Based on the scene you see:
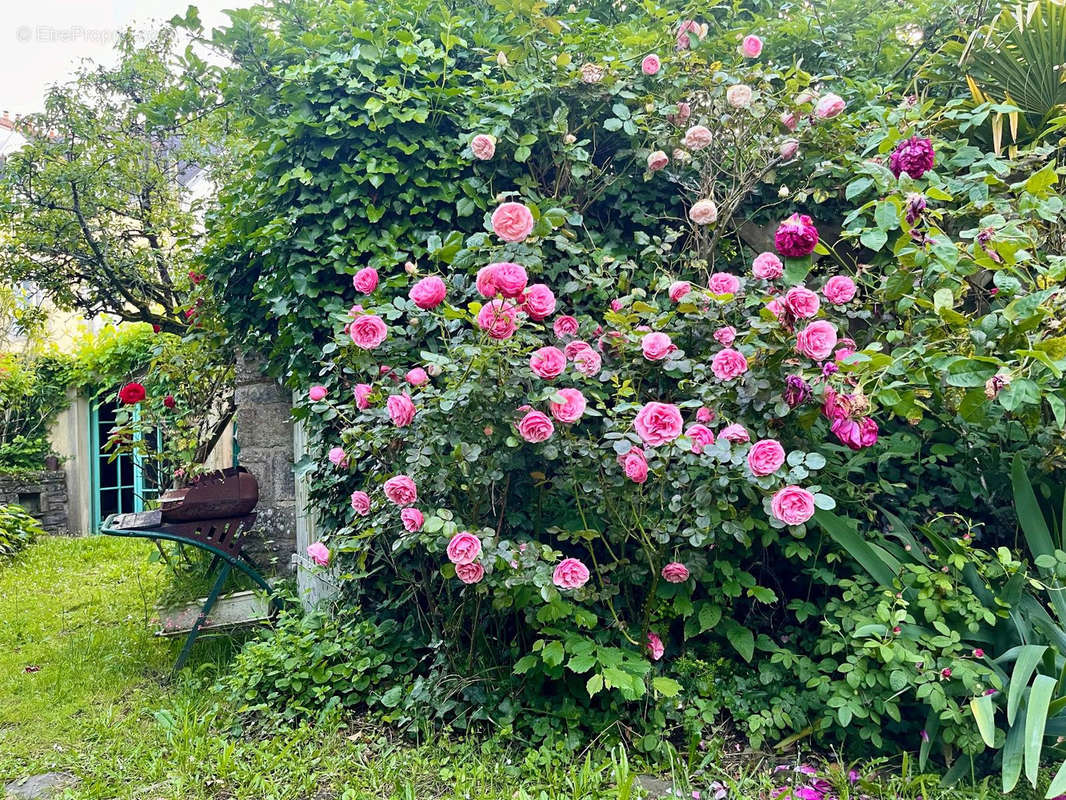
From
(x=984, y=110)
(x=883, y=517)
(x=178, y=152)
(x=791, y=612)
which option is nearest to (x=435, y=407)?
(x=791, y=612)

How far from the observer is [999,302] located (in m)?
2.23

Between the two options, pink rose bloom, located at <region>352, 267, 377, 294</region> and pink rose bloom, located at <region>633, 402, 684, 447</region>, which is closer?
pink rose bloom, located at <region>633, 402, 684, 447</region>

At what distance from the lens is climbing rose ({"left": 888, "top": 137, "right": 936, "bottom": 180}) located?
2207 mm

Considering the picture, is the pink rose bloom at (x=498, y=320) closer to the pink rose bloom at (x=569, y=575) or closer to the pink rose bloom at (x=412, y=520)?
the pink rose bloom at (x=412, y=520)

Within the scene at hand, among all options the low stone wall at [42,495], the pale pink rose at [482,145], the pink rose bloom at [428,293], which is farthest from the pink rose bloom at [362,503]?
the low stone wall at [42,495]

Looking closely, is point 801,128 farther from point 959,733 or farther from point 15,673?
point 15,673

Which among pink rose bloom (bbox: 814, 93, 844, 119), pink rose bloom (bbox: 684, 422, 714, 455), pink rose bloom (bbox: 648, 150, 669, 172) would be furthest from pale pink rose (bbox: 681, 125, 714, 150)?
pink rose bloom (bbox: 684, 422, 714, 455)

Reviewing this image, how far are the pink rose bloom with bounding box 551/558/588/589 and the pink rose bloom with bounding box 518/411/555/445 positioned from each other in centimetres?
39

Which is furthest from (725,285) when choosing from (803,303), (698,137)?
(698,137)

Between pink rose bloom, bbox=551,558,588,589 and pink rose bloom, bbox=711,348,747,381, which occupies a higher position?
pink rose bloom, bbox=711,348,747,381

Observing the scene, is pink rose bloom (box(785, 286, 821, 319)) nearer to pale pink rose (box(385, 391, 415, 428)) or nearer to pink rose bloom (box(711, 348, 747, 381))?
pink rose bloom (box(711, 348, 747, 381))

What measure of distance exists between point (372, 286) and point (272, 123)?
115 cm

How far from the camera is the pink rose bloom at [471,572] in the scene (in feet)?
6.50

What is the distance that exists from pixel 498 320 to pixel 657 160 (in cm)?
123
